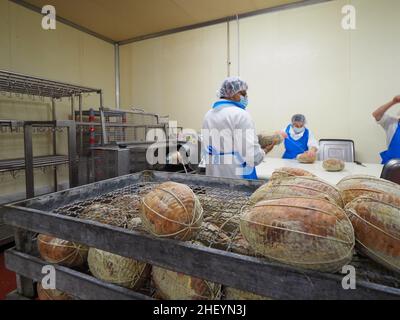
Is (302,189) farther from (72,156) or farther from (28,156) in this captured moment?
(28,156)

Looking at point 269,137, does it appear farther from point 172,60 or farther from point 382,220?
point 172,60

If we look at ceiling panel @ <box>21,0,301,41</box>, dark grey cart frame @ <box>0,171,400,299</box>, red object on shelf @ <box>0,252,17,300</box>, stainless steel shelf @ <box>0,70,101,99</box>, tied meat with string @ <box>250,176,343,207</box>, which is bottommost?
red object on shelf @ <box>0,252,17,300</box>

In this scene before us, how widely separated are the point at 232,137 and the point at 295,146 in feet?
5.27

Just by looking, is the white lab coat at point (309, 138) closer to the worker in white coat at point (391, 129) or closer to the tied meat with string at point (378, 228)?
the worker in white coat at point (391, 129)

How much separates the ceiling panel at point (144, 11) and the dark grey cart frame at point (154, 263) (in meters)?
3.46

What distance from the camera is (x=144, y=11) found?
3588 millimetres

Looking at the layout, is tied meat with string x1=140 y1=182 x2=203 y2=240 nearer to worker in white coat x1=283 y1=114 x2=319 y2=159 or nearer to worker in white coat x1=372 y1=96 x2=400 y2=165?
worker in white coat x1=372 y1=96 x2=400 y2=165

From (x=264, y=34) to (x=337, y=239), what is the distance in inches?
150

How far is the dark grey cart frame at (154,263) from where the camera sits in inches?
15.4

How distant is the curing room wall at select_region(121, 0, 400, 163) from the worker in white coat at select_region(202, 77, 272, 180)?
1734 mm

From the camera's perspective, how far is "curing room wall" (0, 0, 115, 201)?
10.3 ft

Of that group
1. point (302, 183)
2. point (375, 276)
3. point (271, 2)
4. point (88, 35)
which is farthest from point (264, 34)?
point (375, 276)

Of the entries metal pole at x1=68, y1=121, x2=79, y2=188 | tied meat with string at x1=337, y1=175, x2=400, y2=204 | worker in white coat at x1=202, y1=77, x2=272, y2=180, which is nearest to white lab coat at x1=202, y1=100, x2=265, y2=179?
worker in white coat at x1=202, y1=77, x2=272, y2=180

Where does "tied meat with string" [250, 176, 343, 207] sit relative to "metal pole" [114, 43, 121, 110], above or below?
below
